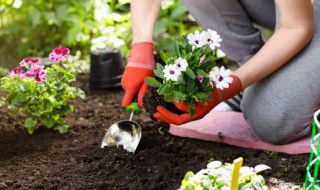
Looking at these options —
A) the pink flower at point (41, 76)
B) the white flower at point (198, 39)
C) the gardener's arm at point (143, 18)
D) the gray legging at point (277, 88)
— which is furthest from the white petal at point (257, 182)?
the pink flower at point (41, 76)

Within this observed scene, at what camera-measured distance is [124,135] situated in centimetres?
248

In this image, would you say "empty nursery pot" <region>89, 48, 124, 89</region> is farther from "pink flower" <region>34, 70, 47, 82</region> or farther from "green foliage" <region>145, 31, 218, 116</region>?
"green foliage" <region>145, 31, 218, 116</region>

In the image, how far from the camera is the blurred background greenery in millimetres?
3541

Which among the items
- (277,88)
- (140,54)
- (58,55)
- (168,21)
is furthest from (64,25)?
(277,88)

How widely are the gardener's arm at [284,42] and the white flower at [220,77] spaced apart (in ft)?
0.72

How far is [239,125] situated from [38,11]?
1591mm

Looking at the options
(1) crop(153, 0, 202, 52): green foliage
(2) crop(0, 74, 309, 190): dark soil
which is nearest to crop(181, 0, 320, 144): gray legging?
(2) crop(0, 74, 309, 190): dark soil

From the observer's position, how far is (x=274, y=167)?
229 cm

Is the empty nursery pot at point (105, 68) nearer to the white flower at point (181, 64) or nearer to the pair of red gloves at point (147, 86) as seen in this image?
the pair of red gloves at point (147, 86)

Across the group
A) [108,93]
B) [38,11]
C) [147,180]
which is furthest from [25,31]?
[147,180]

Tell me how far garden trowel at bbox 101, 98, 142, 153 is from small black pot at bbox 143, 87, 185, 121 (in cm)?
15

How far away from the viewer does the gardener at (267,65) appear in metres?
2.24

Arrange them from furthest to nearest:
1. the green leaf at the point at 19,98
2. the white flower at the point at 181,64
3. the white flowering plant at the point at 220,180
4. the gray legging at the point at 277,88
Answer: the green leaf at the point at 19,98 < the gray legging at the point at 277,88 < the white flower at the point at 181,64 < the white flowering plant at the point at 220,180

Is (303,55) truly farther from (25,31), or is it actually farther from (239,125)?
(25,31)
